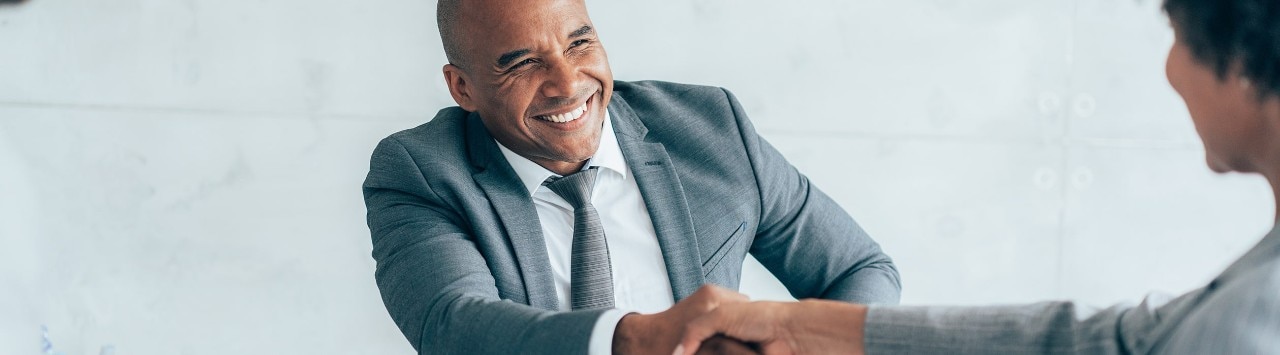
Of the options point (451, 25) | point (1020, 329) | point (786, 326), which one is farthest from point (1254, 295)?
point (451, 25)

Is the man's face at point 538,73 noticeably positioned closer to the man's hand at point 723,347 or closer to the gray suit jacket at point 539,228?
the gray suit jacket at point 539,228

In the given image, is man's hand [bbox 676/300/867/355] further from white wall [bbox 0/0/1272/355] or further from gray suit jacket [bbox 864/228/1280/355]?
white wall [bbox 0/0/1272/355]

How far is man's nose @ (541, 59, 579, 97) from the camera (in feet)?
5.84

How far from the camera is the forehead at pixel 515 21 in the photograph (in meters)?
1.75

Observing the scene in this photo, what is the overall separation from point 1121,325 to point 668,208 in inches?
32.9

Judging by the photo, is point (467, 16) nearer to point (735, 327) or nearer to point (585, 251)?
point (585, 251)

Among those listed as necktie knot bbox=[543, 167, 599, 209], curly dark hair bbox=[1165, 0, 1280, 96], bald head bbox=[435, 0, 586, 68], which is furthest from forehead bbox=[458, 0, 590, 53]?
curly dark hair bbox=[1165, 0, 1280, 96]

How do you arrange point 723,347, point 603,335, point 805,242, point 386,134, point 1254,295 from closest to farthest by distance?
1. point 1254,295
2. point 603,335
3. point 723,347
4. point 805,242
5. point 386,134

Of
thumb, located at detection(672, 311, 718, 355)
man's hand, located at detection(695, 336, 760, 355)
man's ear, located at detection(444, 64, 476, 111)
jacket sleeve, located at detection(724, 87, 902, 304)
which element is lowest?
jacket sleeve, located at detection(724, 87, 902, 304)

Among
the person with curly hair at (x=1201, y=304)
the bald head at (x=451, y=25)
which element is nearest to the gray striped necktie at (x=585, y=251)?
the bald head at (x=451, y=25)

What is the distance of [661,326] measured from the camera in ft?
4.82

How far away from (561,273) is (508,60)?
1.13 ft

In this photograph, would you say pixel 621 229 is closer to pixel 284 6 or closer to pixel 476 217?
pixel 476 217

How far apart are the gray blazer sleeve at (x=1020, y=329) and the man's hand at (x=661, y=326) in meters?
0.23
